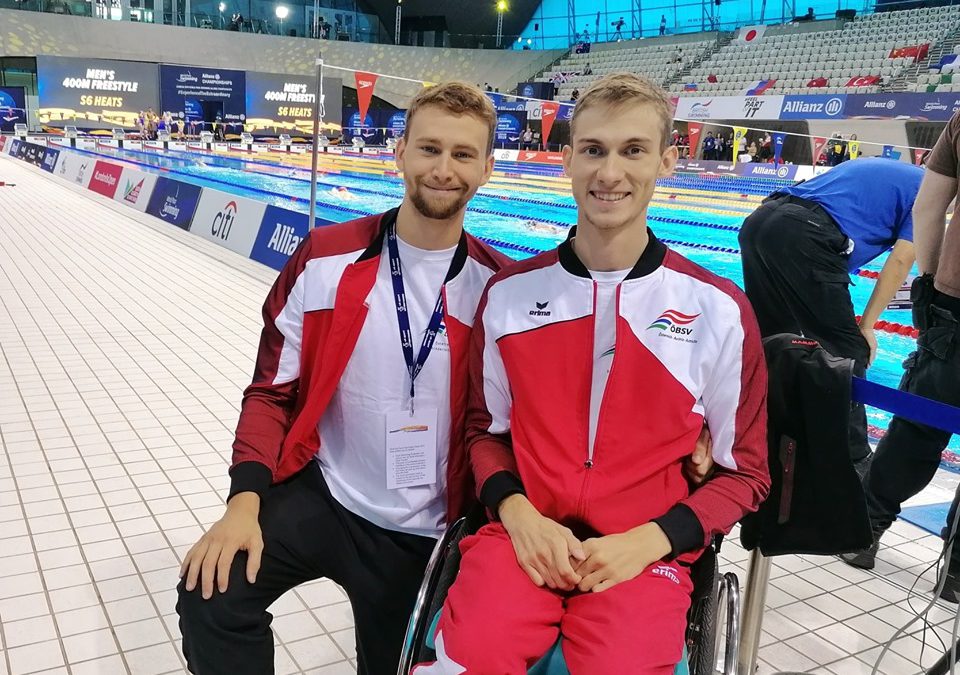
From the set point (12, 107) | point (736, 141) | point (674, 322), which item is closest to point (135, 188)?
point (674, 322)

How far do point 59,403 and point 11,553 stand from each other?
1.45 metres

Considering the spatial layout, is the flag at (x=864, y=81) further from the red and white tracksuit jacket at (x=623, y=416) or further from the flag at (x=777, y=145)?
the red and white tracksuit jacket at (x=623, y=416)

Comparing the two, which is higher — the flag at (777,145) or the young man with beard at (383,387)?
the flag at (777,145)

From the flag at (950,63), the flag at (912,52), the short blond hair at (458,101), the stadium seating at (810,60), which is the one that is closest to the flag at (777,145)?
the stadium seating at (810,60)

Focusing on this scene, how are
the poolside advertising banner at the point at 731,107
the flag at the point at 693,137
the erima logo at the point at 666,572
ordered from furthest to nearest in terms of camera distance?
the poolside advertising banner at the point at 731,107 < the flag at the point at 693,137 < the erima logo at the point at 666,572

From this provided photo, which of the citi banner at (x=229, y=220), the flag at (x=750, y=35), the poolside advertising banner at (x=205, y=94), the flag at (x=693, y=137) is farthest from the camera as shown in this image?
the poolside advertising banner at (x=205, y=94)

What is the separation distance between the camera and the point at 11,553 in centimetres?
240

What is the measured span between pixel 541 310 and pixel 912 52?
70.8ft

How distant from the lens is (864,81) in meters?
18.8

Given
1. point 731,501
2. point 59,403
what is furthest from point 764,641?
point 59,403

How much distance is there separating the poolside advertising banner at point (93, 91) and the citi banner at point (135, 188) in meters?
→ 16.5

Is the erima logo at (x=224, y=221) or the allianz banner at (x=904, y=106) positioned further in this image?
the allianz banner at (x=904, y=106)

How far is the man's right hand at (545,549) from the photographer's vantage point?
1248 mm

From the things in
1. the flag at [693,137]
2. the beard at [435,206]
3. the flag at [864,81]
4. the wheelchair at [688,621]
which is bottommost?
the wheelchair at [688,621]
